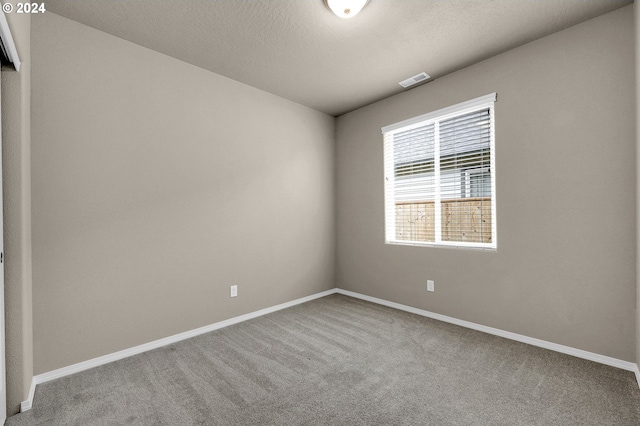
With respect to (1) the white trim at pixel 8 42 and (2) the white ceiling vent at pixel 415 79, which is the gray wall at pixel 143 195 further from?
(2) the white ceiling vent at pixel 415 79

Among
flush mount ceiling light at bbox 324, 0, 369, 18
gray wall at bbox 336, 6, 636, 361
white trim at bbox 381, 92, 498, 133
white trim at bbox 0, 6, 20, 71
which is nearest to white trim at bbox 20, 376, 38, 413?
white trim at bbox 0, 6, 20, 71

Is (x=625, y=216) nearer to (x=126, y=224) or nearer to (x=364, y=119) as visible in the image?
(x=364, y=119)

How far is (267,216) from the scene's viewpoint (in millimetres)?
3541

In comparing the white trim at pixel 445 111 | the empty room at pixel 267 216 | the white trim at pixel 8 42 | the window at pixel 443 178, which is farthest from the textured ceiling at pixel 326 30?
the white trim at pixel 8 42

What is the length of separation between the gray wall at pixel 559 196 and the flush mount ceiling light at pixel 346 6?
156 cm

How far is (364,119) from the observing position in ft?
13.2

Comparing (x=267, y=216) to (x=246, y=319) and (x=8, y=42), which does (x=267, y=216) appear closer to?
(x=246, y=319)

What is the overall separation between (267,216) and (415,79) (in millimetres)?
2332

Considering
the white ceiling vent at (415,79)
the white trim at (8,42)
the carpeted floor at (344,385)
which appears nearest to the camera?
the white trim at (8,42)

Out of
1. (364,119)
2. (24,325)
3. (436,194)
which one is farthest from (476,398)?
(364,119)

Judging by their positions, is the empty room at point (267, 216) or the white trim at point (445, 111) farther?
the white trim at point (445, 111)

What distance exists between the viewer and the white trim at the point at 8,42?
1445 millimetres

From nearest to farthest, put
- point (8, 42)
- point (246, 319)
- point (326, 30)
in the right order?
point (8, 42) < point (326, 30) < point (246, 319)

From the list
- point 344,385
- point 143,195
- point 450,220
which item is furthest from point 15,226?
point 450,220
